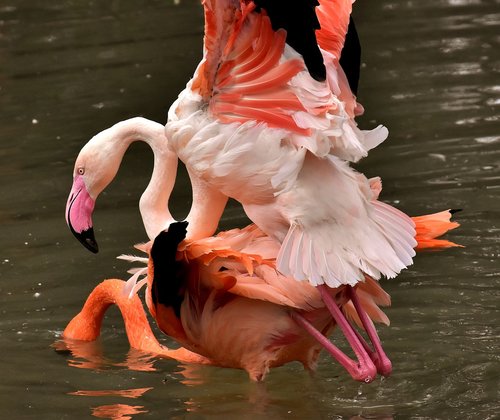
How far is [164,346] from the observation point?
6.53 meters

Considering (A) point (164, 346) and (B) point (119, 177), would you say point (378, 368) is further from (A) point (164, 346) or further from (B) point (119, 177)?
(B) point (119, 177)

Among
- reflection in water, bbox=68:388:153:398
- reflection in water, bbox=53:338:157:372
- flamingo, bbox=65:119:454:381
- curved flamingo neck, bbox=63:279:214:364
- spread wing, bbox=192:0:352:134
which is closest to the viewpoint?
spread wing, bbox=192:0:352:134

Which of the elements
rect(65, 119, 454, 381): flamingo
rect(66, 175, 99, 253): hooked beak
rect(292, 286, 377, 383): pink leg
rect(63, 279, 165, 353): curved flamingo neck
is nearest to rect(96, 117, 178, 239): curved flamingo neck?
rect(65, 119, 454, 381): flamingo

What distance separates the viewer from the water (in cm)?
564

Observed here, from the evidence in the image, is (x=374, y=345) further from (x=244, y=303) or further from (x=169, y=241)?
(x=169, y=241)

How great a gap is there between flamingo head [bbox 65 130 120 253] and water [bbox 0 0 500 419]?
0.68 m

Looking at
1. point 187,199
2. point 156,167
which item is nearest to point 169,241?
point 156,167

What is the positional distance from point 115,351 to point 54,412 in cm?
96

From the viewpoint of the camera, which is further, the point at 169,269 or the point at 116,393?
the point at 116,393

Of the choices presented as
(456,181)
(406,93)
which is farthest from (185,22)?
(456,181)

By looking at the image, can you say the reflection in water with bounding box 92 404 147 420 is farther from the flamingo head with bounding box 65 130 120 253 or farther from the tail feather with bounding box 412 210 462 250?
the tail feather with bounding box 412 210 462 250

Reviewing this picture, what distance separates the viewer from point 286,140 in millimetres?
5258

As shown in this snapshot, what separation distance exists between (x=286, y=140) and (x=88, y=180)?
112cm

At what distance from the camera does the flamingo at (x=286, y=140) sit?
514 centimetres
